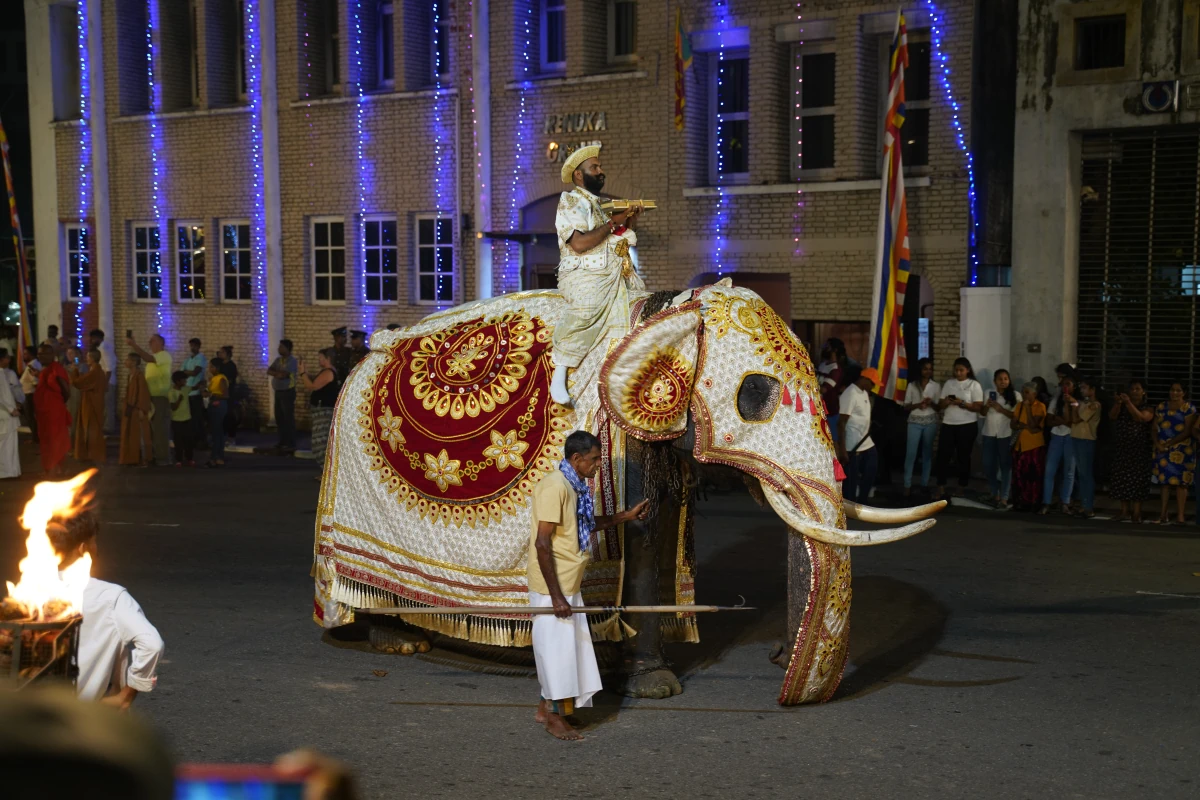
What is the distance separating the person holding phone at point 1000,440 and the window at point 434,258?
9.65m

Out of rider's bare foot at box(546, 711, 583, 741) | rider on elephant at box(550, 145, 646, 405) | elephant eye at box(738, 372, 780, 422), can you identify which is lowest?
rider's bare foot at box(546, 711, 583, 741)

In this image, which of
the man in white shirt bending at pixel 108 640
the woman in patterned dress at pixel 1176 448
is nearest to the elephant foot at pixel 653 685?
the man in white shirt bending at pixel 108 640

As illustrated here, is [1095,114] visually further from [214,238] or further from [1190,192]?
[214,238]

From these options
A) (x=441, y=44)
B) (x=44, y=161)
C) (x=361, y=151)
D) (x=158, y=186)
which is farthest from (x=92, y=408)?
(x=44, y=161)

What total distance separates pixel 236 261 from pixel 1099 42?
47.9 ft

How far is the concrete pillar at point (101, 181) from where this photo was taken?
26.1 metres

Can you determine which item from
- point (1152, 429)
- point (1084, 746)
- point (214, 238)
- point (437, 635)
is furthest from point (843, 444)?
point (214, 238)

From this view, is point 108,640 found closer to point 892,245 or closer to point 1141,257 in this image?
point 892,245

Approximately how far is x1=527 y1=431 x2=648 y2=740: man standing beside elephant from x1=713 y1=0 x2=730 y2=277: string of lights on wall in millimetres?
12639

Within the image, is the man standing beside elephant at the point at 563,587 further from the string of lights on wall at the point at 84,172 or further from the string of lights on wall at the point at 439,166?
the string of lights on wall at the point at 84,172

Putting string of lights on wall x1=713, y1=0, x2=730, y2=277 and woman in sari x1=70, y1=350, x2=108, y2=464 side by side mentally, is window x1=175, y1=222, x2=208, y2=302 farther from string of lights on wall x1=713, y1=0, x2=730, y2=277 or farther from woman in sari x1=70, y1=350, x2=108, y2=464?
string of lights on wall x1=713, y1=0, x2=730, y2=277

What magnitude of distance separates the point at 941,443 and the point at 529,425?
871 centimetres

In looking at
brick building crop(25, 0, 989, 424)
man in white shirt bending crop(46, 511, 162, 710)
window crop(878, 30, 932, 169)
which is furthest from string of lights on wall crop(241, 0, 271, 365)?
man in white shirt bending crop(46, 511, 162, 710)

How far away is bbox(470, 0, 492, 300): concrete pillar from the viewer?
21547 millimetres
